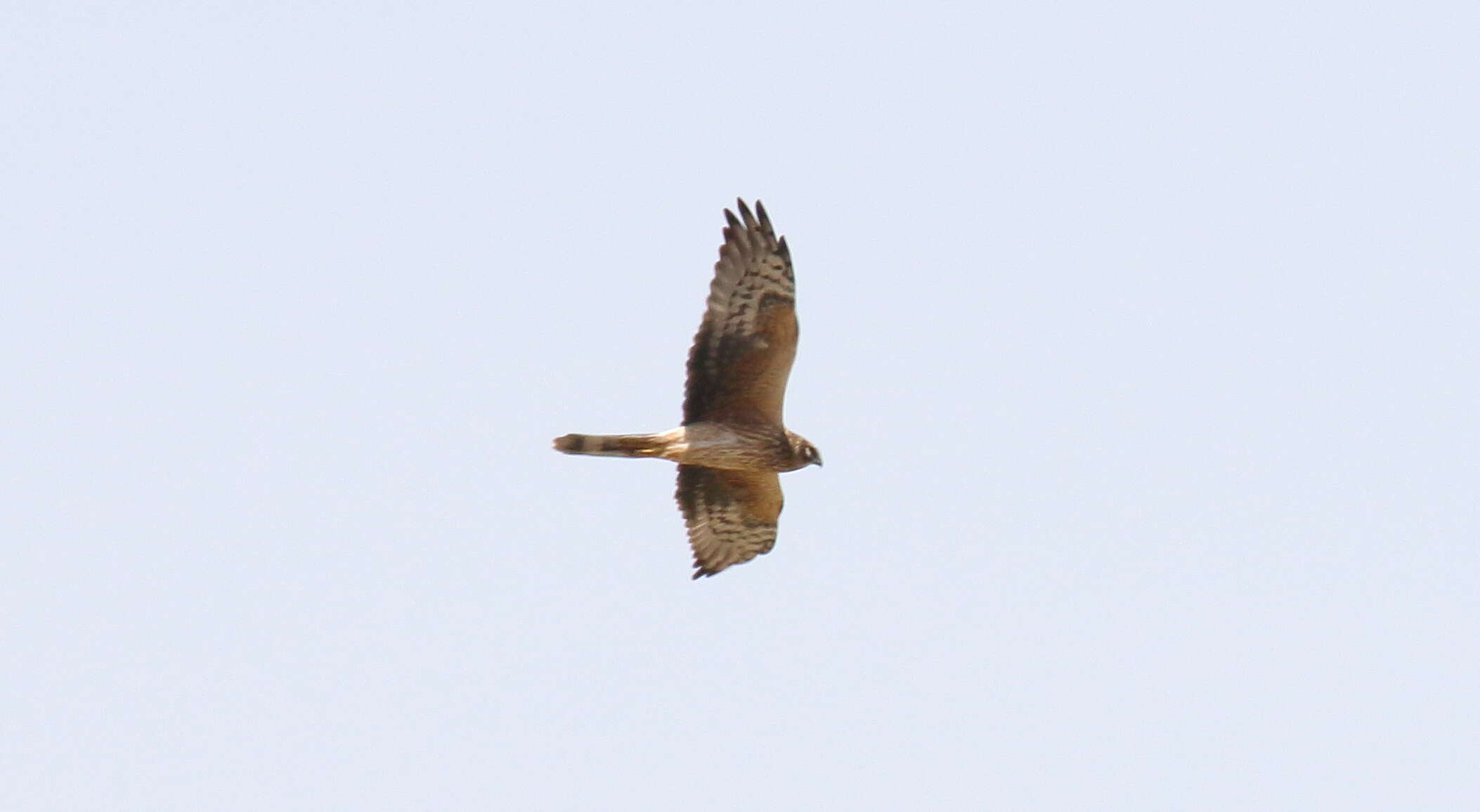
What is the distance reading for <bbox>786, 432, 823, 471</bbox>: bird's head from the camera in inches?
657

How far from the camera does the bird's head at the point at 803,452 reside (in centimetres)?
1669

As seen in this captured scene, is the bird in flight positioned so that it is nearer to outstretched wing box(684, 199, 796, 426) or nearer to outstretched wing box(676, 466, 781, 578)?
outstretched wing box(684, 199, 796, 426)

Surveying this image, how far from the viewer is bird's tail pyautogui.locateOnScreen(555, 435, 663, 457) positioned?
16109 millimetres

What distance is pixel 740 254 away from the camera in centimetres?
1609

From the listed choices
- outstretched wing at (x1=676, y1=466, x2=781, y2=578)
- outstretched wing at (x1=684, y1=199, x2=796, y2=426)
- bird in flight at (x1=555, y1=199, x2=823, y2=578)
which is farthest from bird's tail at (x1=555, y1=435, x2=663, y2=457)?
outstretched wing at (x1=676, y1=466, x2=781, y2=578)

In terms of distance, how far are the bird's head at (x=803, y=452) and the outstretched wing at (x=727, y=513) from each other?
0.60 meters

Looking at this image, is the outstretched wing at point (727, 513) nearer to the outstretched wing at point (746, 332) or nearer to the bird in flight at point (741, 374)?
the bird in flight at point (741, 374)

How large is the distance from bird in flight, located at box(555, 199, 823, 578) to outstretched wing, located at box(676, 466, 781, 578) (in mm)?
554

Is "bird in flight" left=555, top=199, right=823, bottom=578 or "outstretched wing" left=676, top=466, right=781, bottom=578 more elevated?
"bird in flight" left=555, top=199, right=823, bottom=578

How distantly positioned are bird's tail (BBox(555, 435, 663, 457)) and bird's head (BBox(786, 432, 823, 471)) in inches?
41.3

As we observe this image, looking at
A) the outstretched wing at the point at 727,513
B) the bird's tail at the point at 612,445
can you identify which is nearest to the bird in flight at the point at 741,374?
the bird's tail at the point at 612,445

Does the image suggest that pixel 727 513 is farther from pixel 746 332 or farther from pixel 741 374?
pixel 746 332

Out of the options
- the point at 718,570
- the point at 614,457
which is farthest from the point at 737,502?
the point at 614,457

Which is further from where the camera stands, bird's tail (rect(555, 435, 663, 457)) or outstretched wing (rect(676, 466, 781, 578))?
outstretched wing (rect(676, 466, 781, 578))
